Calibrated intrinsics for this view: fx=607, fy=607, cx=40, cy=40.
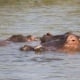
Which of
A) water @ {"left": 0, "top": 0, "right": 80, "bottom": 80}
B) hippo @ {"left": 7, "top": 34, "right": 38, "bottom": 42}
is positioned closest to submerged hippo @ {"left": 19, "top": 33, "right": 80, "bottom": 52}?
water @ {"left": 0, "top": 0, "right": 80, "bottom": 80}

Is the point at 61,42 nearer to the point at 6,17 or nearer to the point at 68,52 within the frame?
the point at 68,52

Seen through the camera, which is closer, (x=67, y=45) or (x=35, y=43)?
(x=67, y=45)

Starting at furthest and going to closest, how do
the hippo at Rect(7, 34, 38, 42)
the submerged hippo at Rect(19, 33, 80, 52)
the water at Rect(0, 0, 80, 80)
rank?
1. the hippo at Rect(7, 34, 38, 42)
2. the submerged hippo at Rect(19, 33, 80, 52)
3. the water at Rect(0, 0, 80, 80)

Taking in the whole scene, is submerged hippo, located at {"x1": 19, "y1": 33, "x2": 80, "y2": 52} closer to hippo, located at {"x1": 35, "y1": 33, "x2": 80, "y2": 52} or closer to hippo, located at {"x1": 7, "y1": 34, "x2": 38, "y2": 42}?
hippo, located at {"x1": 35, "y1": 33, "x2": 80, "y2": 52}

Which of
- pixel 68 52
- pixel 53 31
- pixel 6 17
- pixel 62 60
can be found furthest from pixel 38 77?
pixel 6 17

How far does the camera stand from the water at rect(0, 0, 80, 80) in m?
10.4

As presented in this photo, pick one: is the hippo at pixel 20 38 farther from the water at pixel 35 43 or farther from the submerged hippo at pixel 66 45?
the submerged hippo at pixel 66 45

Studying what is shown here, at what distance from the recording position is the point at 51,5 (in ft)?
75.9

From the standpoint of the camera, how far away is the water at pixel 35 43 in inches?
409

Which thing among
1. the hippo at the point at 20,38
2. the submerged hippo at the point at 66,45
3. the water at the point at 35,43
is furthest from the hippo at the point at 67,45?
the hippo at the point at 20,38

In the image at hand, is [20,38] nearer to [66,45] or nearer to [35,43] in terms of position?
[35,43]


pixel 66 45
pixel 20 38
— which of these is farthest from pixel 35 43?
pixel 66 45

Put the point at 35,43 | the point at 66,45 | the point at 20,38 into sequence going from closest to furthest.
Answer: the point at 66,45, the point at 35,43, the point at 20,38

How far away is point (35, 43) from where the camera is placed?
14.1m
